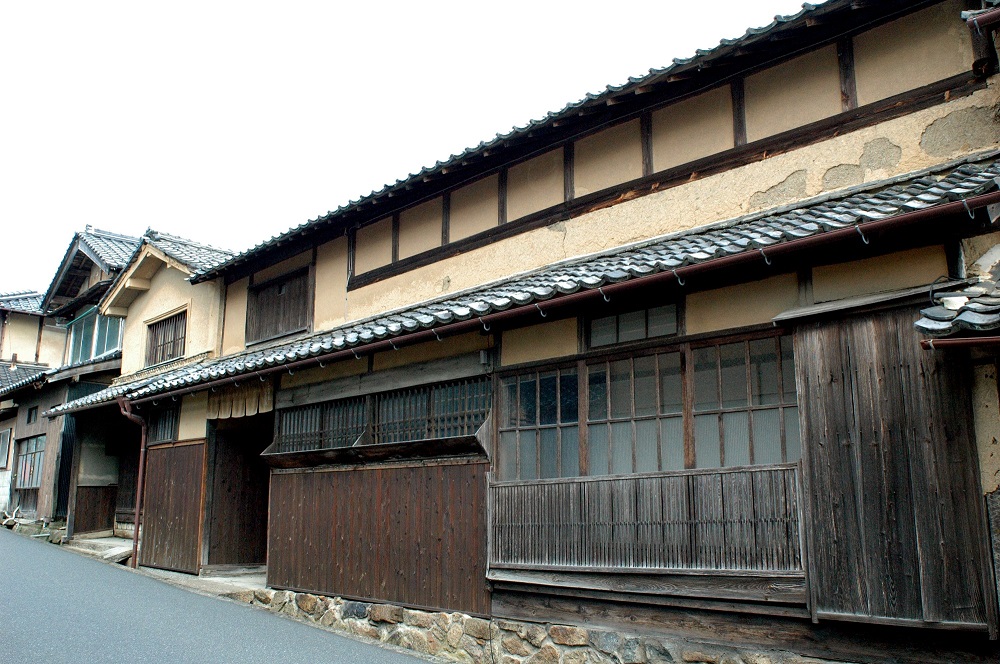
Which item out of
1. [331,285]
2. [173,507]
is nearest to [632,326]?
[331,285]

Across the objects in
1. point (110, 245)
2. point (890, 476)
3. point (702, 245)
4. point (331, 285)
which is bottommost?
point (890, 476)

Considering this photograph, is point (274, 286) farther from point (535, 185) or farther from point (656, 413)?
point (656, 413)

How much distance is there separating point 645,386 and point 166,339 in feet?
46.1

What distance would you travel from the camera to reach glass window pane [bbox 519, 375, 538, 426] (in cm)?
949

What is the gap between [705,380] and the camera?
8109 millimetres

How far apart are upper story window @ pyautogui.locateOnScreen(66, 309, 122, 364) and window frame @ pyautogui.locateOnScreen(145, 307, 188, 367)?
12.0ft

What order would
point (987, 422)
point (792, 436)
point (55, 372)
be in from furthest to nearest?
point (55, 372)
point (792, 436)
point (987, 422)

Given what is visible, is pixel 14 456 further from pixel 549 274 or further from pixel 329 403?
pixel 549 274

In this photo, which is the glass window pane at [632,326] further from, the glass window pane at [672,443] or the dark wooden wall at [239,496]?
the dark wooden wall at [239,496]

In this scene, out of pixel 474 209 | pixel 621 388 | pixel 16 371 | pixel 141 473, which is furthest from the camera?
pixel 16 371

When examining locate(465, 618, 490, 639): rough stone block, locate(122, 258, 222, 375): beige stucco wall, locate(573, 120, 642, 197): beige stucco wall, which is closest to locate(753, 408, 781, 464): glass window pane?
locate(573, 120, 642, 197): beige stucco wall

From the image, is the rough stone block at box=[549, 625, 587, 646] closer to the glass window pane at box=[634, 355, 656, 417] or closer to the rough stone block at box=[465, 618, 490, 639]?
the rough stone block at box=[465, 618, 490, 639]

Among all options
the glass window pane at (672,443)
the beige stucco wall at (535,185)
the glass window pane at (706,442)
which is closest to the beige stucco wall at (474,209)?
the beige stucco wall at (535,185)

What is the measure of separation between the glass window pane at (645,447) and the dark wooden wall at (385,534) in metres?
2.15
